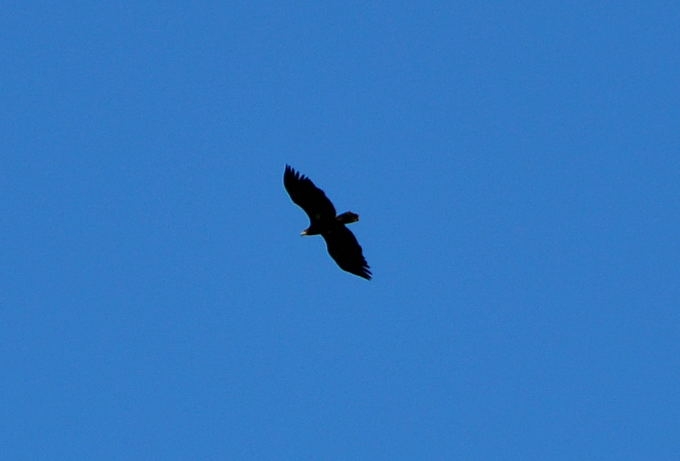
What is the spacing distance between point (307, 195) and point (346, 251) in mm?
1878

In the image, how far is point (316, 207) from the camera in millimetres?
36969

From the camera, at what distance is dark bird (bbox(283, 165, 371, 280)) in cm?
3675

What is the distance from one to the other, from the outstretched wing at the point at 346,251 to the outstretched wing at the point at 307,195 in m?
0.63

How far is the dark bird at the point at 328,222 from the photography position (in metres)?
36.8

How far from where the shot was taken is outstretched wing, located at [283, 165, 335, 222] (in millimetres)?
36719

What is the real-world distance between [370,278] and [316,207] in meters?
2.34

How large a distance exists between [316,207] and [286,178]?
0.97 meters

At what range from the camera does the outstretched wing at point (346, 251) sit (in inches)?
1476

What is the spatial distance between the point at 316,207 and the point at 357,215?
100 centimetres

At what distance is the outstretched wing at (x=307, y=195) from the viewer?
120 feet

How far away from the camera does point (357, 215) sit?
36.7 metres

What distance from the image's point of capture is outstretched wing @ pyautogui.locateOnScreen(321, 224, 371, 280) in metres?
37.5

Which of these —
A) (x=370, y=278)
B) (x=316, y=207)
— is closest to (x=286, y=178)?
(x=316, y=207)

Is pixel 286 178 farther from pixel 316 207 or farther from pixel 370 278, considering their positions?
pixel 370 278
